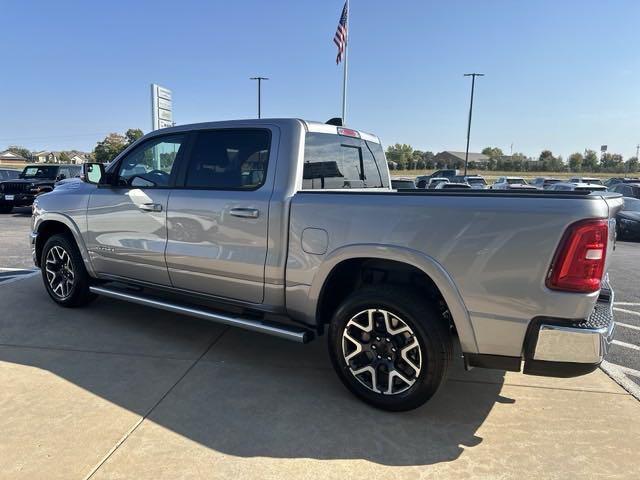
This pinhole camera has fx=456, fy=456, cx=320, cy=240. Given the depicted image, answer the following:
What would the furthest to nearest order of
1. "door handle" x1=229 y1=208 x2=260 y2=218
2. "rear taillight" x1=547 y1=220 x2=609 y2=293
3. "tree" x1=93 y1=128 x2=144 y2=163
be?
1. "tree" x1=93 y1=128 x2=144 y2=163
2. "door handle" x1=229 y1=208 x2=260 y2=218
3. "rear taillight" x1=547 y1=220 x2=609 y2=293

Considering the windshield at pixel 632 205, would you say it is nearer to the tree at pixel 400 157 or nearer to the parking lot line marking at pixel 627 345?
the parking lot line marking at pixel 627 345

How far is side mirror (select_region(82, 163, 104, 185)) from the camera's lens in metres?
4.37

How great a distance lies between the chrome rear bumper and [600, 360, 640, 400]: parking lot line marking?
4.20 feet

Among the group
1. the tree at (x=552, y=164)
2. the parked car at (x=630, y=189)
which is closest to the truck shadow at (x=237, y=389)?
the parked car at (x=630, y=189)

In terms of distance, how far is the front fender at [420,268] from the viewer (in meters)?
2.66

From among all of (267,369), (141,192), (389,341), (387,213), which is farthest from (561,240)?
(141,192)

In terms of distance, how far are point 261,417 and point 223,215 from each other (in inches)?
58.9

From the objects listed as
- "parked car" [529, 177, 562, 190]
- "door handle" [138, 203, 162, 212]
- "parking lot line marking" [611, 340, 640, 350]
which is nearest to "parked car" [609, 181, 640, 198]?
"parked car" [529, 177, 562, 190]

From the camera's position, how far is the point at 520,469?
246 centimetres

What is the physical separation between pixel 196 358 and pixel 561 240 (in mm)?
2847

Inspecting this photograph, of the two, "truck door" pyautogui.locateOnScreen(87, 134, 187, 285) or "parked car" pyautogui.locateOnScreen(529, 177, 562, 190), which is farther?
"parked car" pyautogui.locateOnScreen(529, 177, 562, 190)

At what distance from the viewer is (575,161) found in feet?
282

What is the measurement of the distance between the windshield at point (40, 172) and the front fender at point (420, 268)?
16.6 m

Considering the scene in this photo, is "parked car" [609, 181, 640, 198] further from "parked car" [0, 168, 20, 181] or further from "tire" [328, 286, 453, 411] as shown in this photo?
"parked car" [0, 168, 20, 181]
